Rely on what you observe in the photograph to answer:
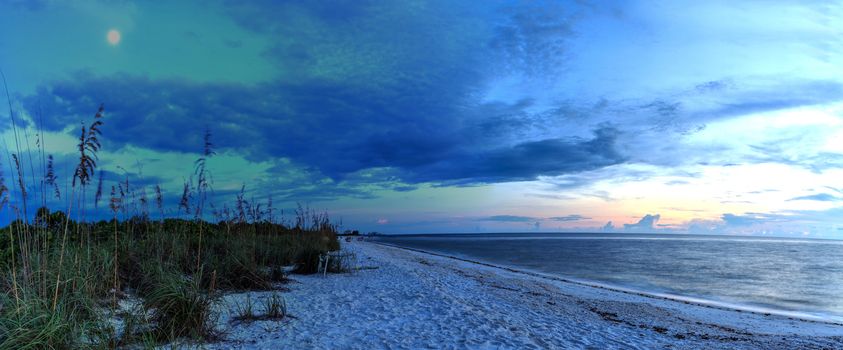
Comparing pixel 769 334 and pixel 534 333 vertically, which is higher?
pixel 534 333

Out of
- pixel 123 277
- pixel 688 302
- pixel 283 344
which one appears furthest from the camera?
pixel 688 302

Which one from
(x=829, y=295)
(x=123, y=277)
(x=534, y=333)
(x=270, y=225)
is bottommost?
(x=829, y=295)

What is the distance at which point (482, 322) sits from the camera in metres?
7.78

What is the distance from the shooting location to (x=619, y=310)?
1173 centimetres

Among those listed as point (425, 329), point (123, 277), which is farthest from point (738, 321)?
point (123, 277)

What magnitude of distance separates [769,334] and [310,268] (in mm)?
11923

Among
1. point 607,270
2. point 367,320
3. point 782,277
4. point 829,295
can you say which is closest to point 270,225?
point 367,320

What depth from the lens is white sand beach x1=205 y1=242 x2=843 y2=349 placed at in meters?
6.54

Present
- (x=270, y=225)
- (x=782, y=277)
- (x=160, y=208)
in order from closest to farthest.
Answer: (x=160, y=208), (x=270, y=225), (x=782, y=277)

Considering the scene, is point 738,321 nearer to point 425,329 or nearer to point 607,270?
point 425,329

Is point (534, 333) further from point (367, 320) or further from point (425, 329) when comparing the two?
point (367, 320)

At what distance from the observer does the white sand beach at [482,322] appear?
6.54m

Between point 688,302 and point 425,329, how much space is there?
504 inches

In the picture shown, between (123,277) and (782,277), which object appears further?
(782,277)
